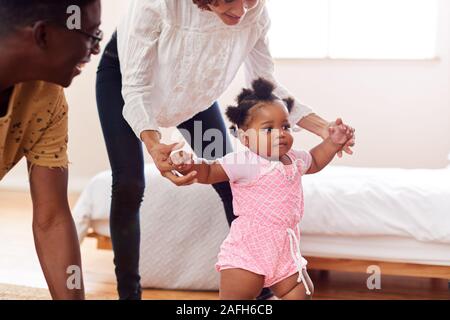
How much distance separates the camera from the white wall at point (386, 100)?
3.46 m

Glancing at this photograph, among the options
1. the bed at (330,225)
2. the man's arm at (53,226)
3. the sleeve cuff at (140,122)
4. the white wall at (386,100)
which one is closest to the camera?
the man's arm at (53,226)

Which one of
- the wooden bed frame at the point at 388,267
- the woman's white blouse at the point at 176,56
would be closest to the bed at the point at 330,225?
the wooden bed frame at the point at 388,267

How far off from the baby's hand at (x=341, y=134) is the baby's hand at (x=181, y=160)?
0.35 meters

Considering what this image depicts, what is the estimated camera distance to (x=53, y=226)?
1194 mm

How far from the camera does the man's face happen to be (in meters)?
1.00

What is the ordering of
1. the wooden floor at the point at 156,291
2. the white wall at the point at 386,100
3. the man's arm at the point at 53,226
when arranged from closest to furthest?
the man's arm at the point at 53,226
the wooden floor at the point at 156,291
the white wall at the point at 386,100

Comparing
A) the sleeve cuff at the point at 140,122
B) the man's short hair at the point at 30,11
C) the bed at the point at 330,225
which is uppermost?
the man's short hair at the point at 30,11

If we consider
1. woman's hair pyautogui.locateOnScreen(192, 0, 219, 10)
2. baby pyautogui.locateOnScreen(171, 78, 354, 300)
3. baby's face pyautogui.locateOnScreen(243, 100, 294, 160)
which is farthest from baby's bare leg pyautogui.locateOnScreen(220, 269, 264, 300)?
woman's hair pyautogui.locateOnScreen(192, 0, 219, 10)

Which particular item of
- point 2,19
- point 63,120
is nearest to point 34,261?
point 63,120

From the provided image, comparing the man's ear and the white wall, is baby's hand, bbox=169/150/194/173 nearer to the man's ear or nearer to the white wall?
the man's ear

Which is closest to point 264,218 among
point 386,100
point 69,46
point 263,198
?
point 263,198

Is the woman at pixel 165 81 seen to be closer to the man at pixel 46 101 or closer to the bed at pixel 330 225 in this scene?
the man at pixel 46 101

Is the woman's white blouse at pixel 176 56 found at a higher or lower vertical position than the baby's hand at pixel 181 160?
higher

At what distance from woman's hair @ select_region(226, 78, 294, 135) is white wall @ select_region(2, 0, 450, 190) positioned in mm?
2056
